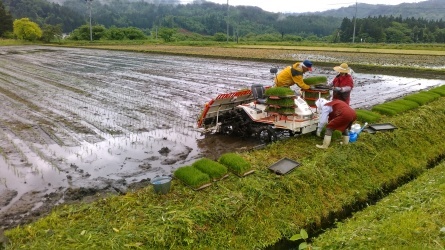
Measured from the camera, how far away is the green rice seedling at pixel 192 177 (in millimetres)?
5328

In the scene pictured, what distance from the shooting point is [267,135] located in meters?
7.93

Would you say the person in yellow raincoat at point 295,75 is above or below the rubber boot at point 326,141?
above

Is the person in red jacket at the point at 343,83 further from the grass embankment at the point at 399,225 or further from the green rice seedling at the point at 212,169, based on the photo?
the green rice seedling at the point at 212,169

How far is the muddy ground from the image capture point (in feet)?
19.3

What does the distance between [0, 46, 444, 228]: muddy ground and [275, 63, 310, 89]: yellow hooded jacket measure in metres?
1.54

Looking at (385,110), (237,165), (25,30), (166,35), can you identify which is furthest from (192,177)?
(166,35)

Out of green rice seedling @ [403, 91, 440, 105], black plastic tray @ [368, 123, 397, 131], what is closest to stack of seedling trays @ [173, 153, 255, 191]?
black plastic tray @ [368, 123, 397, 131]

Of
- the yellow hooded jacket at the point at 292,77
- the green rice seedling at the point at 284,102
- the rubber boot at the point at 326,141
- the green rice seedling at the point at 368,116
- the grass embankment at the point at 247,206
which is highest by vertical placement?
the yellow hooded jacket at the point at 292,77

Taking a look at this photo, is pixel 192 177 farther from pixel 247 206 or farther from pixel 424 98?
pixel 424 98

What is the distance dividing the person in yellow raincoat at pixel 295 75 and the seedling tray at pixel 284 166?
2247 mm

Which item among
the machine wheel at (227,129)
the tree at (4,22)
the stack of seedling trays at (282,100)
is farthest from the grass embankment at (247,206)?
the tree at (4,22)

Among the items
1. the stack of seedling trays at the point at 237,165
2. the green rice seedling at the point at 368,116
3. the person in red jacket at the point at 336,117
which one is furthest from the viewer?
the green rice seedling at the point at 368,116

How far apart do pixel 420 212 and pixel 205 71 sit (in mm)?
18645

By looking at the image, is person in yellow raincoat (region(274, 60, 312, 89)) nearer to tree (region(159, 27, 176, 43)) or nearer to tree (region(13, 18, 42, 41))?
tree (region(13, 18, 42, 41))
